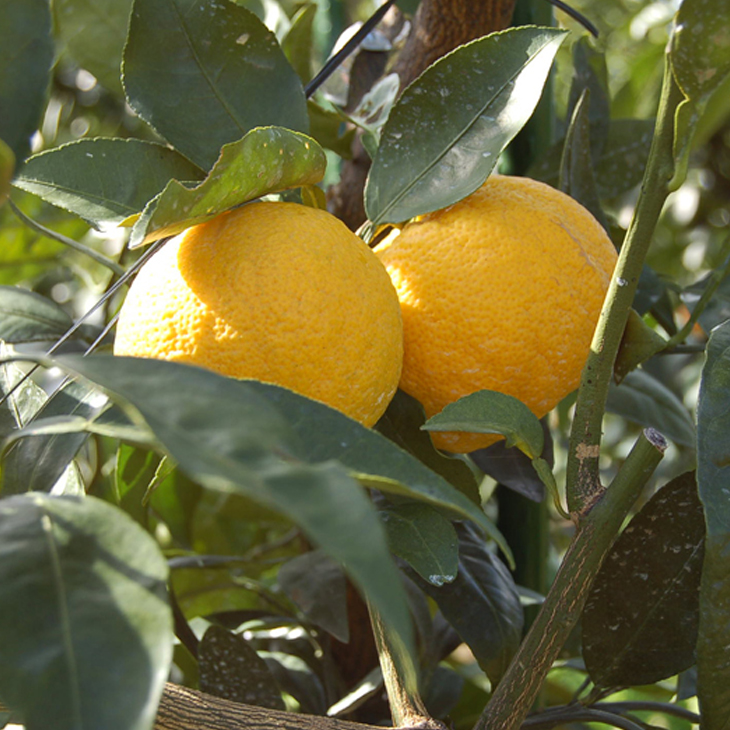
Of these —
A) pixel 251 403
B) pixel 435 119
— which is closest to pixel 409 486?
pixel 251 403

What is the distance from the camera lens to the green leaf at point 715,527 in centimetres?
39

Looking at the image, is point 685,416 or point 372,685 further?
point 685,416

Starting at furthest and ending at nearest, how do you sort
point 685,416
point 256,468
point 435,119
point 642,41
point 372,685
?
point 642,41 → point 685,416 → point 372,685 → point 435,119 → point 256,468

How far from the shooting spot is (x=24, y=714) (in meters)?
0.25

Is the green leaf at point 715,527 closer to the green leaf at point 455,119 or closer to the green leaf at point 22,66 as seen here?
the green leaf at point 455,119

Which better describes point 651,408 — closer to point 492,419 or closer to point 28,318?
point 492,419

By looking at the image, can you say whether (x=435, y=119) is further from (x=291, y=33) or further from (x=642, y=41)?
(x=642, y=41)

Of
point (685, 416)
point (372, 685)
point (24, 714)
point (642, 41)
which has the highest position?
point (642, 41)

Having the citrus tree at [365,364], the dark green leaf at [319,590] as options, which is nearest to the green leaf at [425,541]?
the citrus tree at [365,364]

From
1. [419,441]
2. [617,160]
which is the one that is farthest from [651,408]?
[419,441]

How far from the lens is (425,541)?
43 cm

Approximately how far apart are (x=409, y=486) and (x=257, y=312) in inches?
6.0

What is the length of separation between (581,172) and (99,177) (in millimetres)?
346

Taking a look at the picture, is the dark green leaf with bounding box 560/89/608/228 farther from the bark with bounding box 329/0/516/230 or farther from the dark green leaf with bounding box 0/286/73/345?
the dark green leaf with bounding box 0/286/73/345
